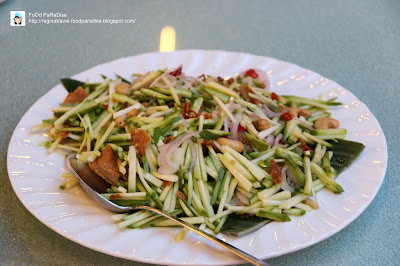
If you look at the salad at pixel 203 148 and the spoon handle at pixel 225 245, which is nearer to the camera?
the spoon handle at pixel 225 245

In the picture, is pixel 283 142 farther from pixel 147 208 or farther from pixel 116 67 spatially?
pixel 116 67

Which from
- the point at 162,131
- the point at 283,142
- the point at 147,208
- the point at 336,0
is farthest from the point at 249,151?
the point at 336,0

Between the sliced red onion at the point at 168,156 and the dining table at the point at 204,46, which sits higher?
the dining table at the point at 204,46

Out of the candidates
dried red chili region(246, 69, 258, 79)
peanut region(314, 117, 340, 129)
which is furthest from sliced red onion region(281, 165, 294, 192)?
dried red chili region(246, 69, 258, 79)

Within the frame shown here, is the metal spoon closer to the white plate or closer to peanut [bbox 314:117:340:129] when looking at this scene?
the white plate

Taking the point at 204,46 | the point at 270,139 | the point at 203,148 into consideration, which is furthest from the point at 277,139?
the point at 204,46

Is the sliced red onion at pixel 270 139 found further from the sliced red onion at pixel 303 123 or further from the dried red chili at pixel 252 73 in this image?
the dried red chili at pixel 252 73

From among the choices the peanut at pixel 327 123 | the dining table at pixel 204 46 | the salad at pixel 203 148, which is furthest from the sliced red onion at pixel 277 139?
the dining table at pixel 204 46

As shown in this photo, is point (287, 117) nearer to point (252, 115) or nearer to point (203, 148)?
point (252, 115)
